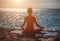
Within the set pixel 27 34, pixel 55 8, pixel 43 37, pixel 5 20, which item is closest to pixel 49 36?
pixel 43 37

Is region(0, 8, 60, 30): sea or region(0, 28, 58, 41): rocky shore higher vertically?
region(0, 8, 60, 30): sea

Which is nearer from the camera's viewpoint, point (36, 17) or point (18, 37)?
point (18, 37)

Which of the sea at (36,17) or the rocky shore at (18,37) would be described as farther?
the sea at (36,17)

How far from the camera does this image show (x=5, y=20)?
1344mm

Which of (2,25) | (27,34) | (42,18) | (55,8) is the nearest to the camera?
(27,34)

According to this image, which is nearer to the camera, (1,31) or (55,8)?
(1,31)

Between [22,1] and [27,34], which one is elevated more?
[22,1]

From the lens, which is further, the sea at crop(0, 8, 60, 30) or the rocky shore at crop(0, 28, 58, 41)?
the sea at crop(0, 8, 60, 30)

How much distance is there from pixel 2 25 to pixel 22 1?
1.87ft

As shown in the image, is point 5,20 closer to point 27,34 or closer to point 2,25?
point 2,25

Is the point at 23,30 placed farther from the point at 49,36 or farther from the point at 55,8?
the point at 55,8

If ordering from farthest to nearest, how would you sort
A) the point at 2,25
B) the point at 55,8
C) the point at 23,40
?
the point at 55,8 < the point at 2,25 < the point at 23,40

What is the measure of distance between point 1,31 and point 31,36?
0.74ft

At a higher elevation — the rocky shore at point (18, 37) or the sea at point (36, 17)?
the sea at point (36, 17)
